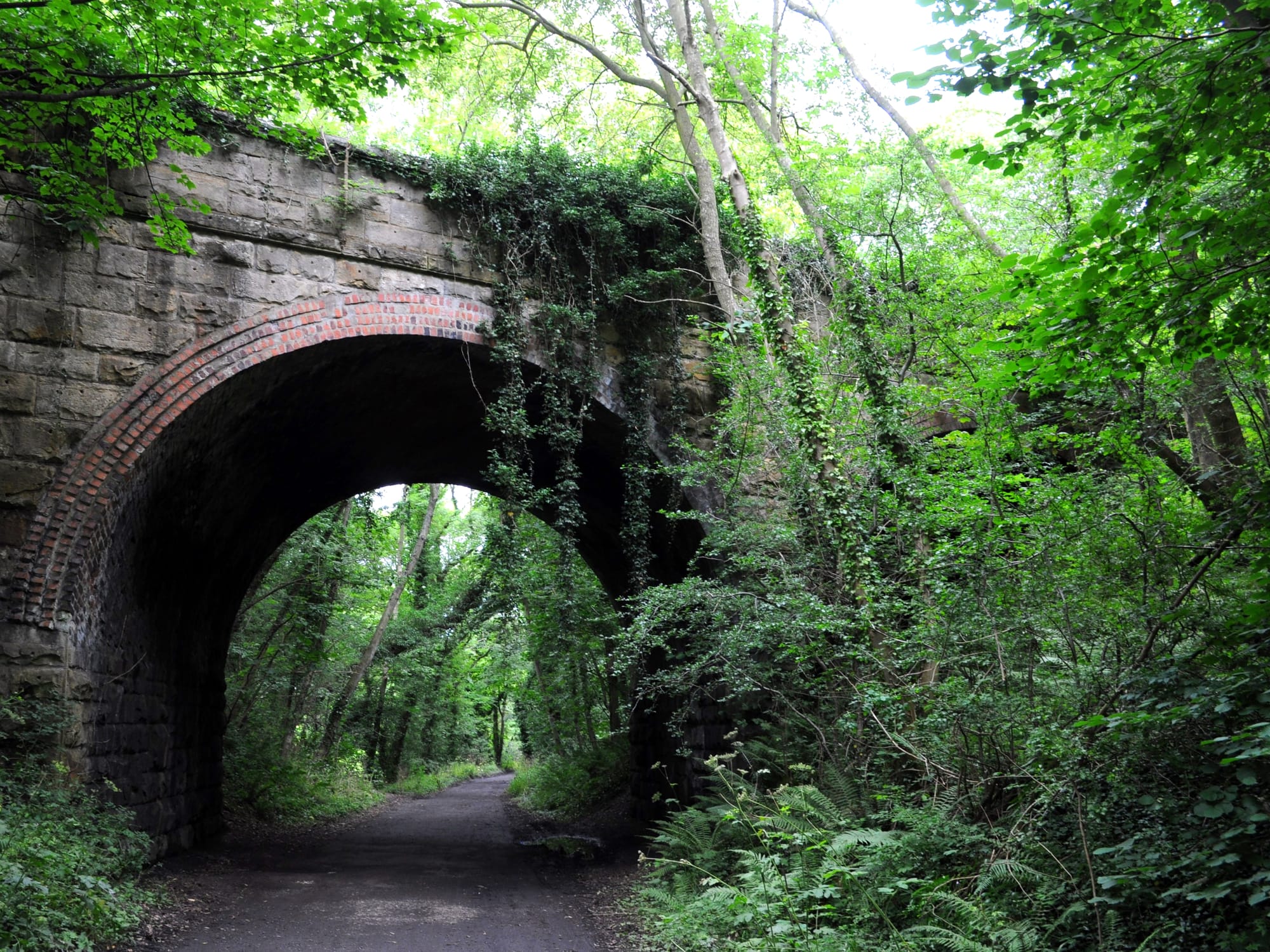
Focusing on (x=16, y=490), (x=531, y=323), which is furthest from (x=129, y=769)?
(x=531, y=323)

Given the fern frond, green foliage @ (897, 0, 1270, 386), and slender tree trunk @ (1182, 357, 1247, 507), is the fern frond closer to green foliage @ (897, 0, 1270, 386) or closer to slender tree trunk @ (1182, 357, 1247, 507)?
green foliage @ (897, 0, 1270, 386)

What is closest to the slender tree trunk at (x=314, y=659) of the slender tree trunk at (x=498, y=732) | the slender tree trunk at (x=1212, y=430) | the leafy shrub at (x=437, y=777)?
the leafy shrub at (x=437, y=777)

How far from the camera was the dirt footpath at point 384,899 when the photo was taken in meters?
5.71

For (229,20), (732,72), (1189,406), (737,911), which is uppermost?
(732,72)

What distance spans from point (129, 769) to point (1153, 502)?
806cm

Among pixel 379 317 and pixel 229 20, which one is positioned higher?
pixel 229 20

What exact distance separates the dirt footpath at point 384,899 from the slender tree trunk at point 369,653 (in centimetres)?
660

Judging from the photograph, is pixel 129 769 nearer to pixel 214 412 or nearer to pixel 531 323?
pixel 214 412

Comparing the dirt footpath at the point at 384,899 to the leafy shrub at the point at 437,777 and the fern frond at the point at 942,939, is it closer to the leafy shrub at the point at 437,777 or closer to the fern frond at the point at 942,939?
the fern frond at the point at 942,939

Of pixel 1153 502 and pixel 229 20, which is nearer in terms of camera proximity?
pixel 1153 502

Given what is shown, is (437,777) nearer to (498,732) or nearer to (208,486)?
(498,732)

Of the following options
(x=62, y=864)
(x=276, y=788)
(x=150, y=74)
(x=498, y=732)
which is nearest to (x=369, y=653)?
(x=276, y=788)

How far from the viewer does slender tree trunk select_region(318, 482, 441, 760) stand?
17828 mm

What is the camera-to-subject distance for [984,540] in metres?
5.10
